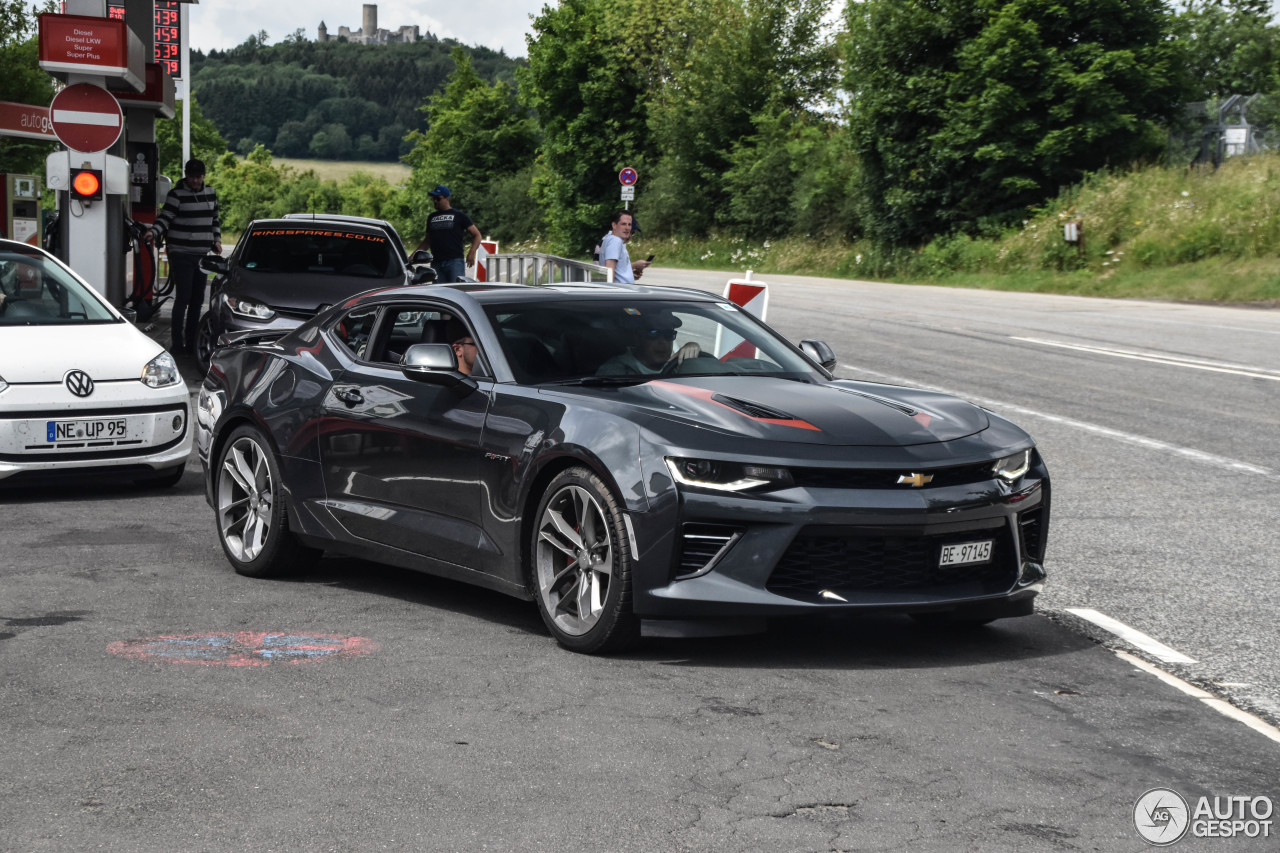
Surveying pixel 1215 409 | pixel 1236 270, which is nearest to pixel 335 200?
pixel 1236 270

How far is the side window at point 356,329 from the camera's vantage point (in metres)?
7.10

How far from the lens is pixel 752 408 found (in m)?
5.68

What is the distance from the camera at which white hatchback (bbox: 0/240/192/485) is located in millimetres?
9188

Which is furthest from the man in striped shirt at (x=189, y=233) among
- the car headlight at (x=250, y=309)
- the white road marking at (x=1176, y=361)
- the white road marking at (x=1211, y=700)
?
the white road marking at (x=1211, y=700)

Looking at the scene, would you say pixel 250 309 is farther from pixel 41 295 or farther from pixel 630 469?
pixel 630 469

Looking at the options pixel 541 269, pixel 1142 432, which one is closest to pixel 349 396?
pixel 1142 432

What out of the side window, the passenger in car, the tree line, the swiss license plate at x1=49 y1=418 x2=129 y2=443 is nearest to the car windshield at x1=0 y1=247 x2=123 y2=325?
the swiss license plate at x1=49 y1=418 x2=129 y2=443

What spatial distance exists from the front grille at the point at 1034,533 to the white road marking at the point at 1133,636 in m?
0.48

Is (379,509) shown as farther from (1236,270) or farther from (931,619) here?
(1236,270)

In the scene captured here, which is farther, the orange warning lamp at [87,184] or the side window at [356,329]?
the orange warning lamp at [87,184]

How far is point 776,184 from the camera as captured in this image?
58781 millimetres

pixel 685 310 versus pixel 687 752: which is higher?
pixel 685 310

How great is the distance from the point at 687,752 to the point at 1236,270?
95.4ft

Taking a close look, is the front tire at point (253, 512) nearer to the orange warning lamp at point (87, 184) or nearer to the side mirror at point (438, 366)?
the side mirror at point (438, 366)
